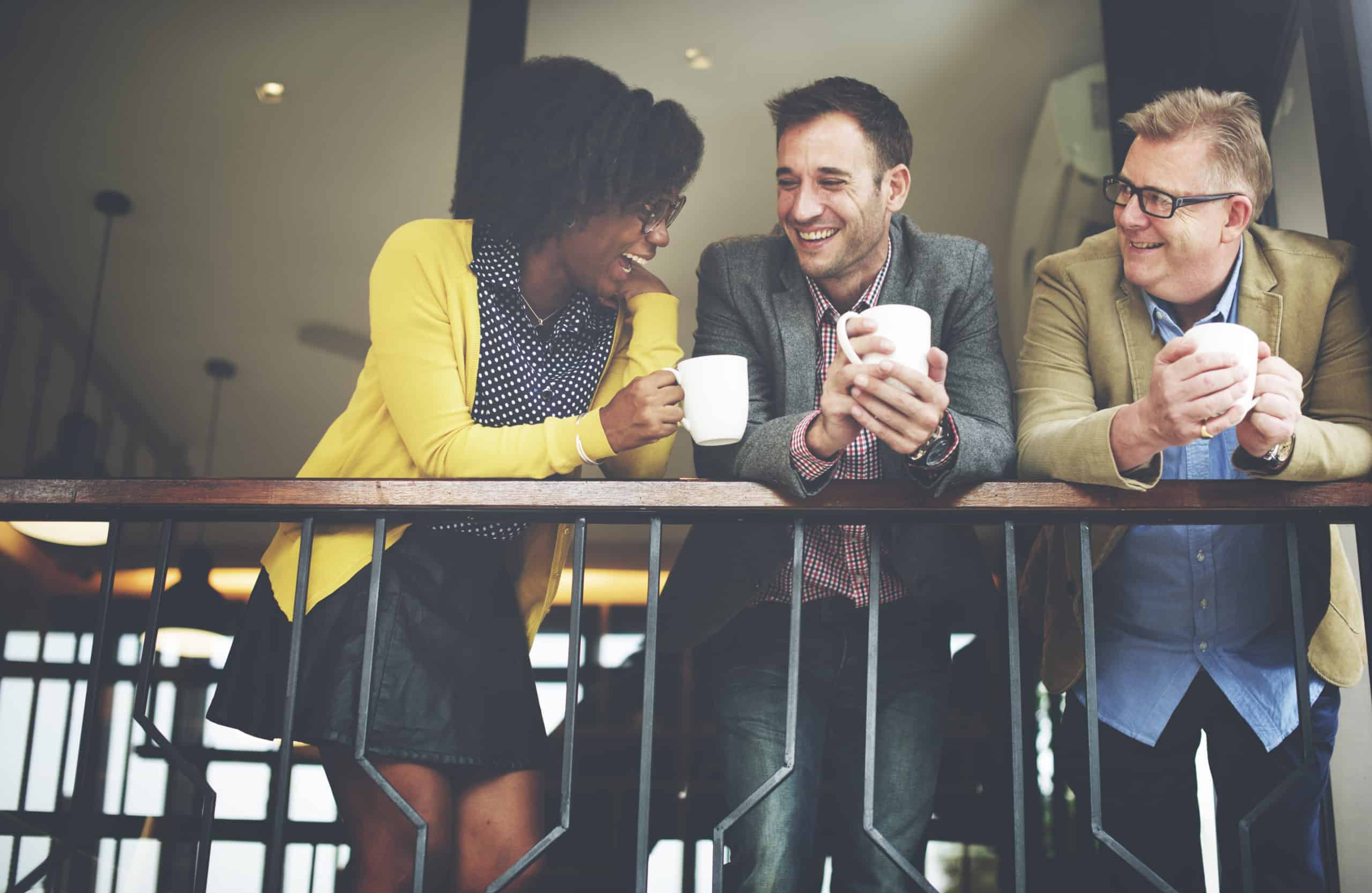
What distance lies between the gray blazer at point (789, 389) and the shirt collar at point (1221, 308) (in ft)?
→ 0.76

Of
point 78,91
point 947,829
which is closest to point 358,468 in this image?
point 78,91

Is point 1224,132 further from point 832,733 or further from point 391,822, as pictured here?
point 391,822

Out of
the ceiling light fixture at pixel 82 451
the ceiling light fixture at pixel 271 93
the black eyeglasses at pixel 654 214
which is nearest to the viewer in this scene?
the black eyeglasses at pixel 654 214

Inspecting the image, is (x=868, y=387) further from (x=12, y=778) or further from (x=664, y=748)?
(x=12, y=778)

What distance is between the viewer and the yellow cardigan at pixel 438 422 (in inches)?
Result: 63.9

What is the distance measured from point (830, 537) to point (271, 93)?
132 inches

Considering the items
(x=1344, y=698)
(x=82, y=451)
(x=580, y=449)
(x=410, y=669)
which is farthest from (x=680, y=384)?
(x=82, y=451)

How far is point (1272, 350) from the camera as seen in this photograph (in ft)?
5.60

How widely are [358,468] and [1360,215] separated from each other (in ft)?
5.05

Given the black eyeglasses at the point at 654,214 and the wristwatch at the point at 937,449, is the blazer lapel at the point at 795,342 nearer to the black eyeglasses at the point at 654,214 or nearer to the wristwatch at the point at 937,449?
the black eyeglasses at the point at 654,214

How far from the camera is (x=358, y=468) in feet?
5.82

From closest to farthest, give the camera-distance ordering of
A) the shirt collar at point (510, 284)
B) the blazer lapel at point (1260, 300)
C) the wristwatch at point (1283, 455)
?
the wristwatch at point (1283, 455) → the blazer lapel at point (1260, 300) → the shirt collar at point (510, 284)

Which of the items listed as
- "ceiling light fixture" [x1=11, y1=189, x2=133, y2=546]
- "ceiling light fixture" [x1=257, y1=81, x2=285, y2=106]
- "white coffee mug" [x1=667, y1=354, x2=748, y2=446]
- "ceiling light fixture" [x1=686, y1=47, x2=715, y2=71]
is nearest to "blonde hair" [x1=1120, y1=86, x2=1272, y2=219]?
"white coffee mug" [x1=667, y1=354, x2=748, y2=446]

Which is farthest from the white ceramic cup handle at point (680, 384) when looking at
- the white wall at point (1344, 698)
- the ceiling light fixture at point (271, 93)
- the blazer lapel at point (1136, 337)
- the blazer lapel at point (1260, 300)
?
the ceiling light fixture at point (271, 93)
